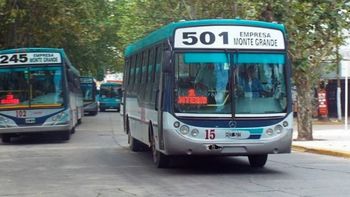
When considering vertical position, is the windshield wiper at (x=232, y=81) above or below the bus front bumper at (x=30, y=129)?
above

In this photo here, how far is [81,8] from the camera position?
31219 mm

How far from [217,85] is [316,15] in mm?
8336

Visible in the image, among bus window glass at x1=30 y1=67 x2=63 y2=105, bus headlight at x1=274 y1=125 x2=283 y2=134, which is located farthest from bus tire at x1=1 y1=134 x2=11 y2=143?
bus headlight at x1=274 y1=125 x2=283 y2=134

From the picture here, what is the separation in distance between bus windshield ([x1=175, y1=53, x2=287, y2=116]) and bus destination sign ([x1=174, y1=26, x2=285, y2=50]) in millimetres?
178

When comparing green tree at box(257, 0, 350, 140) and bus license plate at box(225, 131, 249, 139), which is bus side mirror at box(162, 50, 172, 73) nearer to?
bus license plate at box(225, 131, 249, 139)

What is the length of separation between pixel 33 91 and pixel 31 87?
16cm

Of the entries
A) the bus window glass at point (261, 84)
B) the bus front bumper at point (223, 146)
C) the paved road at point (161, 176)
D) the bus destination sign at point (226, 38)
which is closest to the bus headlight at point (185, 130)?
the bus front bumper at point (223, 146)

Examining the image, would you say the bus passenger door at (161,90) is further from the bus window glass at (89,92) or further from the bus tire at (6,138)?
the bus window glass at (89,92)

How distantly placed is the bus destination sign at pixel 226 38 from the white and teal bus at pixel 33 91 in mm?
10915

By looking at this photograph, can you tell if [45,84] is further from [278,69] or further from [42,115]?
[278,69]

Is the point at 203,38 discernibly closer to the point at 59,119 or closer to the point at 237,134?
the point at 237,134

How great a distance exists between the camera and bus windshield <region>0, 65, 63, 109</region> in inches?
901

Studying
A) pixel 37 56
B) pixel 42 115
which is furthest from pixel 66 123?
pixel 37 56

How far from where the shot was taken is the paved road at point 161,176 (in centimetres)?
1112
